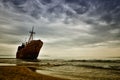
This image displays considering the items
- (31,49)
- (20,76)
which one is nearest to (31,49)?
(31,49)

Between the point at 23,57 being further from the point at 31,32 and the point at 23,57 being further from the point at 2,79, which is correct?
the point at 2,79

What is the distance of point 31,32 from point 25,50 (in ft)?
39.5

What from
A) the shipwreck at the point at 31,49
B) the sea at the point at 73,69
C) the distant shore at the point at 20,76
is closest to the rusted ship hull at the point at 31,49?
the shipwreck at the point at 31,49

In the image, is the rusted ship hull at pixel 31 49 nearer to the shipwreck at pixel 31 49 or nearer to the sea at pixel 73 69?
the shipwreck at pixel 31 49

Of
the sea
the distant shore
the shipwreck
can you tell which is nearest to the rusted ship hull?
the shipwreck

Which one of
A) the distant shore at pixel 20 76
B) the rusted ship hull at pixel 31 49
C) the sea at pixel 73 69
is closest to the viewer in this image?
the distant shore at pixel 20 76

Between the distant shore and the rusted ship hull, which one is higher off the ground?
the rusted ship hull

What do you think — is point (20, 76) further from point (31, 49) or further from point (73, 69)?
point (31, 49)

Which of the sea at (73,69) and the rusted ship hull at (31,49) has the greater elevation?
the rusted ship hull at (31,49)

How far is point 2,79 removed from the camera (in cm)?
748

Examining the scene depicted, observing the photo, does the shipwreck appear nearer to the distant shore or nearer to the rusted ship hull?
the rusted ship hull

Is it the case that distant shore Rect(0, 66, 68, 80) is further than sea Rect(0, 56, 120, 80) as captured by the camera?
No

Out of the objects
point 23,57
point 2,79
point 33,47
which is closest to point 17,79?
point 2,79

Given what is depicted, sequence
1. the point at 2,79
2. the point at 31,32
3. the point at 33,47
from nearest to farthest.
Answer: the point at 2,79 → the point at 33,47 → the point at 31,32
